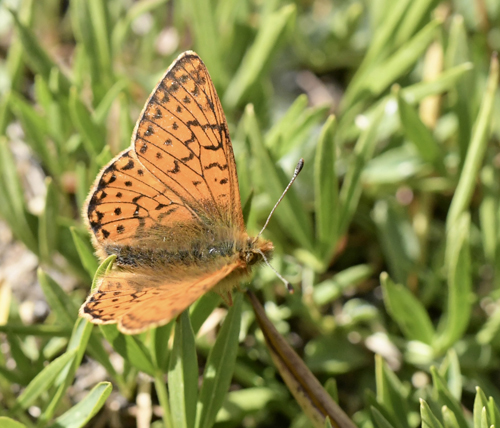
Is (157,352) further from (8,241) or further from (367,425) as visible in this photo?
(8,241)

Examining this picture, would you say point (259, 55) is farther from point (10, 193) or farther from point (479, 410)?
point (479, 410)

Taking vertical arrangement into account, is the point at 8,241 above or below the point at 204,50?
below

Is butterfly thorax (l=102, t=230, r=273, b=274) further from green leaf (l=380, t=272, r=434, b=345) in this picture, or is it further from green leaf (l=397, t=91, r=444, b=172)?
green leaf (l=397, t=91, r=444, b=172)

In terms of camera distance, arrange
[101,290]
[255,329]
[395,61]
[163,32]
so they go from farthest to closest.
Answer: [163,32] < [395,61] < [255,329] < [101,290]

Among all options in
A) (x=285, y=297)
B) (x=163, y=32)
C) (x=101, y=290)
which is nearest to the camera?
(x=101, y=290)

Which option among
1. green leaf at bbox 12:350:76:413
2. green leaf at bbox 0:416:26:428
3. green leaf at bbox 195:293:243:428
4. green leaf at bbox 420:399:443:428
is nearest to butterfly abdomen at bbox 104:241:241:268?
green leaf at bbox 195:293:243:428

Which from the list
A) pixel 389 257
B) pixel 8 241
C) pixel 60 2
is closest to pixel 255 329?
pixel 389 257
